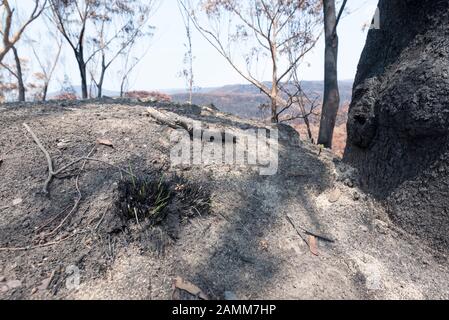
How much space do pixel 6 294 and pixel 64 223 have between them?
49 centimetres

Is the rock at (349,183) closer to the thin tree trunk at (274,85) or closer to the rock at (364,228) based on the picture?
the rock at (364,228)

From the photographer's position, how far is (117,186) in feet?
7.38

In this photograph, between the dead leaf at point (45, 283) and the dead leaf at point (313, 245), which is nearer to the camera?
the dead leaf at point (45, 283)

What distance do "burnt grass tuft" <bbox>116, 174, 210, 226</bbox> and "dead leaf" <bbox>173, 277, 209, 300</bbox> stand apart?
0.41 meters

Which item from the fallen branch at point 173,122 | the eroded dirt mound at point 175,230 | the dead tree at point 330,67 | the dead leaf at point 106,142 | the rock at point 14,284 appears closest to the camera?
the rock at point 14,284

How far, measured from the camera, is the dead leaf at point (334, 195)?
106 inches

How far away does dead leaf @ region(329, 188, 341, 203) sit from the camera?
8.87 ft

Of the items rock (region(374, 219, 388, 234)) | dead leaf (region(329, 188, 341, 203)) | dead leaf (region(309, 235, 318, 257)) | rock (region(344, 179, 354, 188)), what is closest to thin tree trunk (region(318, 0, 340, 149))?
rock (region(344, 179, 354, 188))

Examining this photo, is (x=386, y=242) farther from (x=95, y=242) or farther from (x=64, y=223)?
(x=64, y=223)

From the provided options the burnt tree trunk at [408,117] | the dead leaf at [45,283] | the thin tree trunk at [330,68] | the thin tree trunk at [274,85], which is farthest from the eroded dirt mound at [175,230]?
the thin tree trunk at [274,85]

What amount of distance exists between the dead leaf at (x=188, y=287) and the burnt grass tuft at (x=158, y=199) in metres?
0.41

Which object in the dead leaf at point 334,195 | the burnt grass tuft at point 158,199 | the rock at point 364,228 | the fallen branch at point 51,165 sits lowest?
the rock at point 364,228

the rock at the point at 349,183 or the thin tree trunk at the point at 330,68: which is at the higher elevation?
the thin tree trunk at the point at 330,68

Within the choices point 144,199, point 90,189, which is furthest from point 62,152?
point 144,199
